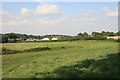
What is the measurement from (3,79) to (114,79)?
9940mm

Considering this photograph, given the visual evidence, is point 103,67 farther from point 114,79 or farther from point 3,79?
point 3,79

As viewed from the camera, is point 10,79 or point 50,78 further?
point 10,79

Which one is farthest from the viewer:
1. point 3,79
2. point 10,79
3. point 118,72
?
point 3,79

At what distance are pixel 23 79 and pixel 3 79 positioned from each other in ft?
9.07

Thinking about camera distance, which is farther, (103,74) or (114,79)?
(103,74)

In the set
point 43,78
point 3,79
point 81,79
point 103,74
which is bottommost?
point 3,79

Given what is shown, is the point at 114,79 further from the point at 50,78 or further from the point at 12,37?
the point at 12,37

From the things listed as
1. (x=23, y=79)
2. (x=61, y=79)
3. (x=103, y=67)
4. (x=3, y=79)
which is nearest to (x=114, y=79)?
(x=103, y=67)

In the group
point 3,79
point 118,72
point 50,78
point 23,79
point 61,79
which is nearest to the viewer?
point 118,72

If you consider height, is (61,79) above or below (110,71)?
below

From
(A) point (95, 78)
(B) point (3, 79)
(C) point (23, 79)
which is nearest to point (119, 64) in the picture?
(A) point (95, 78)

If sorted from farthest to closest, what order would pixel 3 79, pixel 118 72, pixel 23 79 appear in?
pixel 3 79
pixel 23 79
pixel 118 72

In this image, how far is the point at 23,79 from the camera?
9766 mm

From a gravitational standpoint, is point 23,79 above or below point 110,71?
below
